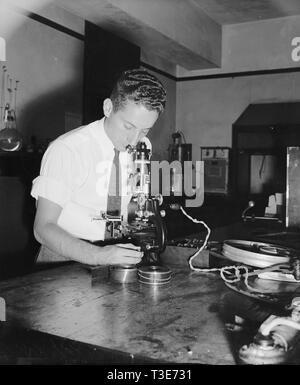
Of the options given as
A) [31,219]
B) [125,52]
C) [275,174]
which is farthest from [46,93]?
[275,174]

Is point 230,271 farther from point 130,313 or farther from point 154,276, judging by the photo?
point 130,313

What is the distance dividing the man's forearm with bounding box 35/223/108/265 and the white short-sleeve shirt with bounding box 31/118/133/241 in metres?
0.16

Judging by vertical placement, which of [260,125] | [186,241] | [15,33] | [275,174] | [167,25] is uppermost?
[167,25]

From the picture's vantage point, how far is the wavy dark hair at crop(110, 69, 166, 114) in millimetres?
1944

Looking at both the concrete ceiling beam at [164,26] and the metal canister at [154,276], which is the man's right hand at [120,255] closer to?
the metal canister at [154,276]

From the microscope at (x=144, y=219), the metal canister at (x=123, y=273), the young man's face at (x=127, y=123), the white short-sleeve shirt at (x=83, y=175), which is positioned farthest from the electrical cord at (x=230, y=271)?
the young man's face at (x=127, y=123)

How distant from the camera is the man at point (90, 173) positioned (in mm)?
1724

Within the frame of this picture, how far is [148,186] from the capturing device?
188 centimetres

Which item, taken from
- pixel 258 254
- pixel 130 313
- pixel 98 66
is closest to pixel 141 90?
pixel 258 254

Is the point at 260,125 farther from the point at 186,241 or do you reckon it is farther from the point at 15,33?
the point at 186,241

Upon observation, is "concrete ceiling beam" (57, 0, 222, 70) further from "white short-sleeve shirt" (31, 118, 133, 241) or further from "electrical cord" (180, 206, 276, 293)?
"electrical cord" (180, 206, 276, 293)

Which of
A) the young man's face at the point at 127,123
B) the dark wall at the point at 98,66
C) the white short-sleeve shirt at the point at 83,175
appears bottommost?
the white short-sleeve shirt at the point at 83,175
